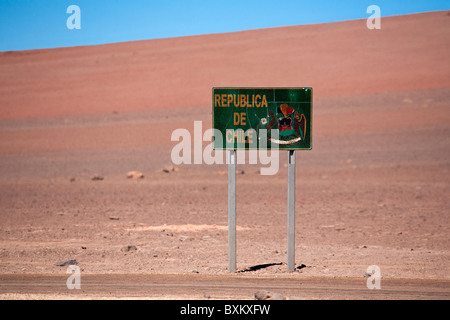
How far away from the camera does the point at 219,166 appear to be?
26.7m

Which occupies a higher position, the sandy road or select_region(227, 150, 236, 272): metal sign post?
select_region(227, 150, 236, 272): metal sign post

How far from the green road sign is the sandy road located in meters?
1.86

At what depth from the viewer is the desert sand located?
10656 millimetres

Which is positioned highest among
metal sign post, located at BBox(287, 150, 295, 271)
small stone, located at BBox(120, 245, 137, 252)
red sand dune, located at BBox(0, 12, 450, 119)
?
red sand dune, located at BBox(0, 12, 450, 119)

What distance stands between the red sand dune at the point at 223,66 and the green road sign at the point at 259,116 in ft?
107

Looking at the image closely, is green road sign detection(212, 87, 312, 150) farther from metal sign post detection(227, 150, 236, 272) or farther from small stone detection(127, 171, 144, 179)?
small stone detection(127, 171, 144, 179)

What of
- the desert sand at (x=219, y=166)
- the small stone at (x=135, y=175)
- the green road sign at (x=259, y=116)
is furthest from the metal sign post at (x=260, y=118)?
the small stone at (x=135, y=175)

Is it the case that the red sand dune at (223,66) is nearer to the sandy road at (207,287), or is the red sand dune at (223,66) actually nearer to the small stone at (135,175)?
the small stone at (135,175)

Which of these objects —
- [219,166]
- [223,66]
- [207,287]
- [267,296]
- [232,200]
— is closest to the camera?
[267,296]

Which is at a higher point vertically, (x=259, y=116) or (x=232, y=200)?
(x=259, y=116)

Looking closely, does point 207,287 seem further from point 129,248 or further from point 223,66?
point 223,66

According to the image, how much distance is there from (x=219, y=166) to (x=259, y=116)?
58.3 feet

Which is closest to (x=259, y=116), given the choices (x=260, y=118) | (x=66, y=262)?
(x=260, y=118)

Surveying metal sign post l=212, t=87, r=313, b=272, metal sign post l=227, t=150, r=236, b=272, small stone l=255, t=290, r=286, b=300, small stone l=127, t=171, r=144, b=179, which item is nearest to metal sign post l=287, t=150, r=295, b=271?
metal sign post l=212, t=87, r=313, b=272
